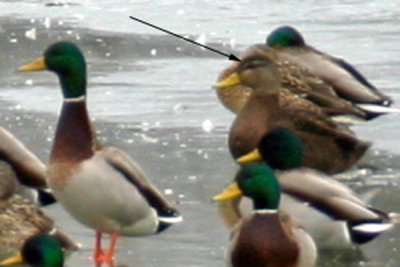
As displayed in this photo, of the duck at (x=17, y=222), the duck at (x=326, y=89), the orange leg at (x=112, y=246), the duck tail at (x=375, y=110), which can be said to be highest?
the duck at (x=17, y=222)

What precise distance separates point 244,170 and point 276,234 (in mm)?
511

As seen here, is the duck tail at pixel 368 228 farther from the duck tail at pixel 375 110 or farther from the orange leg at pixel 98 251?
the duck tail at pixel 375 110

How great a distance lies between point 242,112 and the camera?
33.9 ft

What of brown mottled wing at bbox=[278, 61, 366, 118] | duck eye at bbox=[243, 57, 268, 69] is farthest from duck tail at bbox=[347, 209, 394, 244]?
brown mottled wing at bbox=[278, 61, 366, 118]

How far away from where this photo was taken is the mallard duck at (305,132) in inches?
397

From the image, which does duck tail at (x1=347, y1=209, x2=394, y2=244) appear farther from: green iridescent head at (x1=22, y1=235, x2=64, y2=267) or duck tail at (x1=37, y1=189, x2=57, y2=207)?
green iridescent head at (x1=22, y1=235, x2=64, y2=267)

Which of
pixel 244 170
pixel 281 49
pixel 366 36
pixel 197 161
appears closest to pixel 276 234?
pixel 244 170

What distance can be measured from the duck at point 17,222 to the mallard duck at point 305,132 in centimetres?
203

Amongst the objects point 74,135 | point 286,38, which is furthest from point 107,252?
point 286,38

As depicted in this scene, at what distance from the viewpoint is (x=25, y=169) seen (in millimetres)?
8594

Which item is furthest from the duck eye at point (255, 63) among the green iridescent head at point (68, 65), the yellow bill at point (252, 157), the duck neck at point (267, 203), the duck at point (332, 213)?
the duck neck at point (267, 203)

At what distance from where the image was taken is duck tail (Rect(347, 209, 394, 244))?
8062 millimetres

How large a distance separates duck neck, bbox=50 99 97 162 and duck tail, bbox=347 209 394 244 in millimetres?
1458

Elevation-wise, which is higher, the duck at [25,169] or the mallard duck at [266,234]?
the mallard duck at [266,234]
